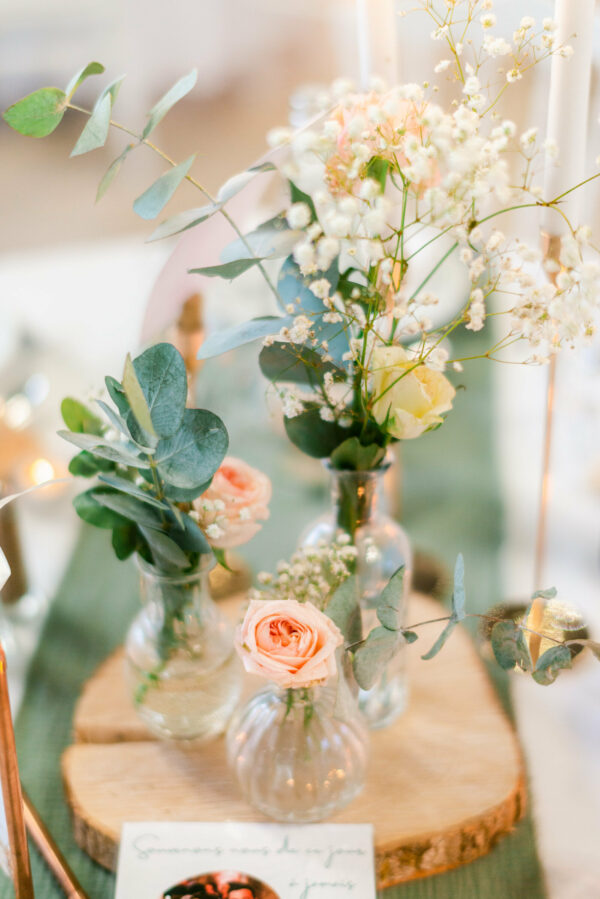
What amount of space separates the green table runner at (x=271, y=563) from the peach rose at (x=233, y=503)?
32 centimetres

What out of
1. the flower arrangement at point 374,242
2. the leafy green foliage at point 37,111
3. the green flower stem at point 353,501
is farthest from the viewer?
the green flower stem at point 353,501

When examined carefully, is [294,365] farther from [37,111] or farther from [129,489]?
[37,111]

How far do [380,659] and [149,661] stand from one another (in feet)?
0.90

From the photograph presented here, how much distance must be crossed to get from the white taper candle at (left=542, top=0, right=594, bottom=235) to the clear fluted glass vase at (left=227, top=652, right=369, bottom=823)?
50 cm

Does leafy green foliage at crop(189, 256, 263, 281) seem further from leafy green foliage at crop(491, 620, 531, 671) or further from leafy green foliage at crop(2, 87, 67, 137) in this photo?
leafy green foliage at crop(491, 620, 531, 671)

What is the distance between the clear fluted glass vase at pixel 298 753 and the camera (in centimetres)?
71

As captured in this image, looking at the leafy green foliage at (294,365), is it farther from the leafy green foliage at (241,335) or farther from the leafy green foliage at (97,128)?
the leafy green foliage at (97,128)

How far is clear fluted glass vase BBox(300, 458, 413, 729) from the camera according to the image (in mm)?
781

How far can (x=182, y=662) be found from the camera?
2.62 feet

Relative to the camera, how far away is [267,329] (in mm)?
673

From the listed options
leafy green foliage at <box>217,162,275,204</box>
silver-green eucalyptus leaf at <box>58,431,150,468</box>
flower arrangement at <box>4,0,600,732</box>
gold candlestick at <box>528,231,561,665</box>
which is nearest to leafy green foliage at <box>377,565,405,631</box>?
flower arrangement at <box>4,0,600,732</box>

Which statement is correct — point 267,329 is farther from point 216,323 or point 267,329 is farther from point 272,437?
point 216,323

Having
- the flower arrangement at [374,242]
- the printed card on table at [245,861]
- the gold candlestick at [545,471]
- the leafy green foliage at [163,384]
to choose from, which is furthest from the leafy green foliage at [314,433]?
the printed card on table at [245,861]

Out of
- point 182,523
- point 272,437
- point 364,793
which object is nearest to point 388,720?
point 364,793
